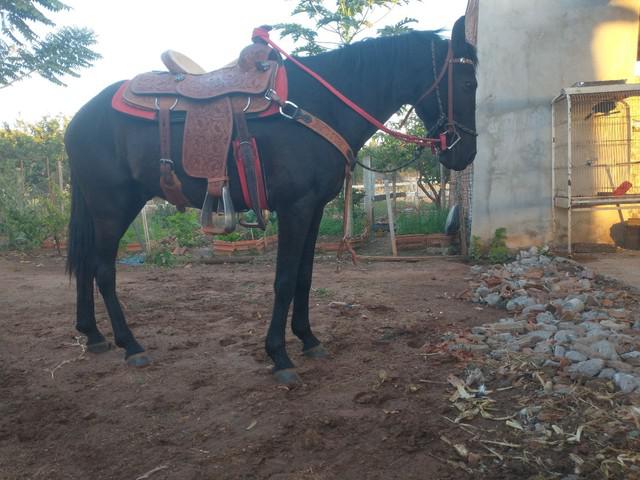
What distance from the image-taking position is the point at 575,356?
2717 millimetres

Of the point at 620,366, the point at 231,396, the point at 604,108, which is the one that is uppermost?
the point at 604,108

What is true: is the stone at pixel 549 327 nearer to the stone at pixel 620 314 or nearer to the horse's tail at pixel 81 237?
the stone at pixel 620 314

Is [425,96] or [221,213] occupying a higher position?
[425,96]

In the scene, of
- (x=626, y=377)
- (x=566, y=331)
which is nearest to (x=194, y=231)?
(x=566, y=331)

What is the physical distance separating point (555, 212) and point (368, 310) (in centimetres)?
435

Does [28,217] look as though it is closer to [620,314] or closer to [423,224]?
[423,224]

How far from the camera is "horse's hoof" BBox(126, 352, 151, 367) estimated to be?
3.20m

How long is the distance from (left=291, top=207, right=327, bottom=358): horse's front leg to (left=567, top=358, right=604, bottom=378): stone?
59.0 inches

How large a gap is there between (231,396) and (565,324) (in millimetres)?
2353

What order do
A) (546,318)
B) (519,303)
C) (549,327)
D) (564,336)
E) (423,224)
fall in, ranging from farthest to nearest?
(423,224), (519,303), (546,318), (549,327), (564,336)

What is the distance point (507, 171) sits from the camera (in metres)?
7.39

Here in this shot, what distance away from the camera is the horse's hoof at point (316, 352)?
10.6ft

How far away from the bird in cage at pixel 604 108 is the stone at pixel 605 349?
5.70m

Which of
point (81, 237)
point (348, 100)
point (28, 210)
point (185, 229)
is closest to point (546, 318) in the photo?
point (348, 100)
